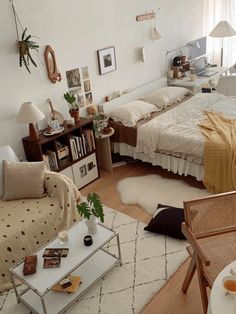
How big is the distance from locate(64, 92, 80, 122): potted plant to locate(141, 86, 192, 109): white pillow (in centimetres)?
125

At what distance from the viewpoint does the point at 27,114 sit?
3.34 meters

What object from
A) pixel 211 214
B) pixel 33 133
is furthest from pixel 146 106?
pixel 211 214

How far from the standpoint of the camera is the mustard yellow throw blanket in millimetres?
3410

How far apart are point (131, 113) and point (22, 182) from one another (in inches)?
66.9

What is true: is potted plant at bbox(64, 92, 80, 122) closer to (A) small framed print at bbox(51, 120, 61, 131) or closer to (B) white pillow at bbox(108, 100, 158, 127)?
(A) small framed print at bbox(51, 120, 61, 131)

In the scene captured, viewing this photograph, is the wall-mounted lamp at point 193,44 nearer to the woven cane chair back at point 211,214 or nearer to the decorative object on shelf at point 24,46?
the decorative object on shelf at point 24,46

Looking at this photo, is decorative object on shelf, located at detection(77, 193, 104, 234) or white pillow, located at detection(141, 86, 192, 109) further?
white pillow, located at detection(141, 86, 192, 109)

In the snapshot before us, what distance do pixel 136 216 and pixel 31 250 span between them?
3.62ft

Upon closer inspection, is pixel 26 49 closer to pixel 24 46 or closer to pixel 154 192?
pixel 24 46

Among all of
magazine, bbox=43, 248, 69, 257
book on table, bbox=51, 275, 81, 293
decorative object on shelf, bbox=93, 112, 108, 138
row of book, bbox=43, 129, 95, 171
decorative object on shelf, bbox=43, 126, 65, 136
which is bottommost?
book on table, bbox=51, 275, 81, 293

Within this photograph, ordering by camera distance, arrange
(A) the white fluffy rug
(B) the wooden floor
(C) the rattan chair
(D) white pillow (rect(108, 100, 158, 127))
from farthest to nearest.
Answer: (D) white pillow (rect(108, 100, 158, 127))
(A) the white fluffy rug
(B) the wooden floor
(C) the rattan chair

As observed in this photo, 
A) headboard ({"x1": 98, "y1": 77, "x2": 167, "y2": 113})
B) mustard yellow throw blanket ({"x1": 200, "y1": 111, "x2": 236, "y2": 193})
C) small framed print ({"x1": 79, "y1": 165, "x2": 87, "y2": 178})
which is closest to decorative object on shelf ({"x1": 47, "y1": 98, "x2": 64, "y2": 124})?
small framed print ({"x1": 79, "y1": 165, "x2": 87, "y2": 178})

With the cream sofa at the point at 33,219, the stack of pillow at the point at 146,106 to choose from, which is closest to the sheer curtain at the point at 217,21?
the stack of pillow at the point at 146,106

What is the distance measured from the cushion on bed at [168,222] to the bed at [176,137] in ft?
2.37
